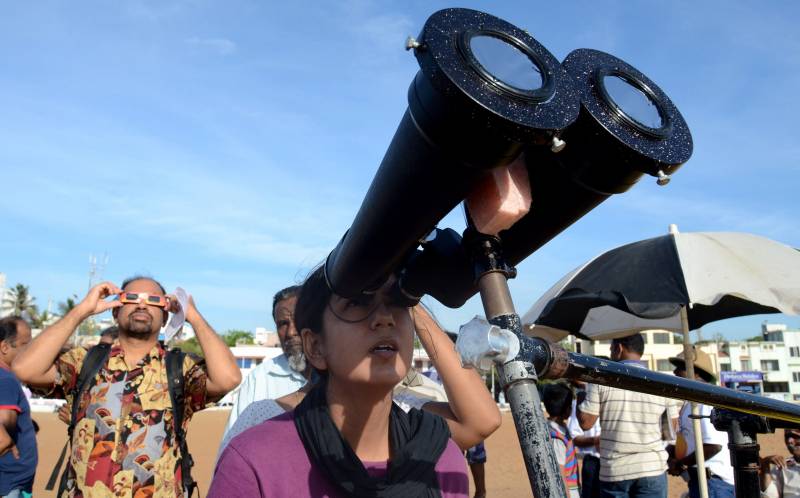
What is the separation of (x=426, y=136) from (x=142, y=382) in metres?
3.32

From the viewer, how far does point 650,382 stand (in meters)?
1.11

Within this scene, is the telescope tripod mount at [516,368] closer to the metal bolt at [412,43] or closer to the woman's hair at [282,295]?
the metal bolt at [412,43]

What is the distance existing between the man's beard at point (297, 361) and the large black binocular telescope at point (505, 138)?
1904 millimetres

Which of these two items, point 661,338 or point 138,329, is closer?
point 138,329

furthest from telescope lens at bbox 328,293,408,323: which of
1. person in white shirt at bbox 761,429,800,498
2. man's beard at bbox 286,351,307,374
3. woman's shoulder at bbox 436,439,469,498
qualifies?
person in white shirt at bbox 761,429,800,498

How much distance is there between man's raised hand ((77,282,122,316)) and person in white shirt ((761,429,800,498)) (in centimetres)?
554

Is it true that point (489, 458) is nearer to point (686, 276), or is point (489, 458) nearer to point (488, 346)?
point (686, 276)

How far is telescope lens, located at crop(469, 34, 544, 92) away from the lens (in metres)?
0.79

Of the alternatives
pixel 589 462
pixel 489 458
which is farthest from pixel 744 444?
pixel 489 458

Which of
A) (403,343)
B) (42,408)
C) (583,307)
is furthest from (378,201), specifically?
(42,408)

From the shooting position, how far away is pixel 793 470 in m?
5.61

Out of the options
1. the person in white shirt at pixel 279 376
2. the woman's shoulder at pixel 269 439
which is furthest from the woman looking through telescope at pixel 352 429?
the person in white shirt at pixel 279 376

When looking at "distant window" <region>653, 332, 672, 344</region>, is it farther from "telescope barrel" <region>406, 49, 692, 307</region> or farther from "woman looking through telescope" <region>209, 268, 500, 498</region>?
"telescope barrel" <region>406, 49, 692, 307</region>

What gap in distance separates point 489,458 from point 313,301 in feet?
47.8
